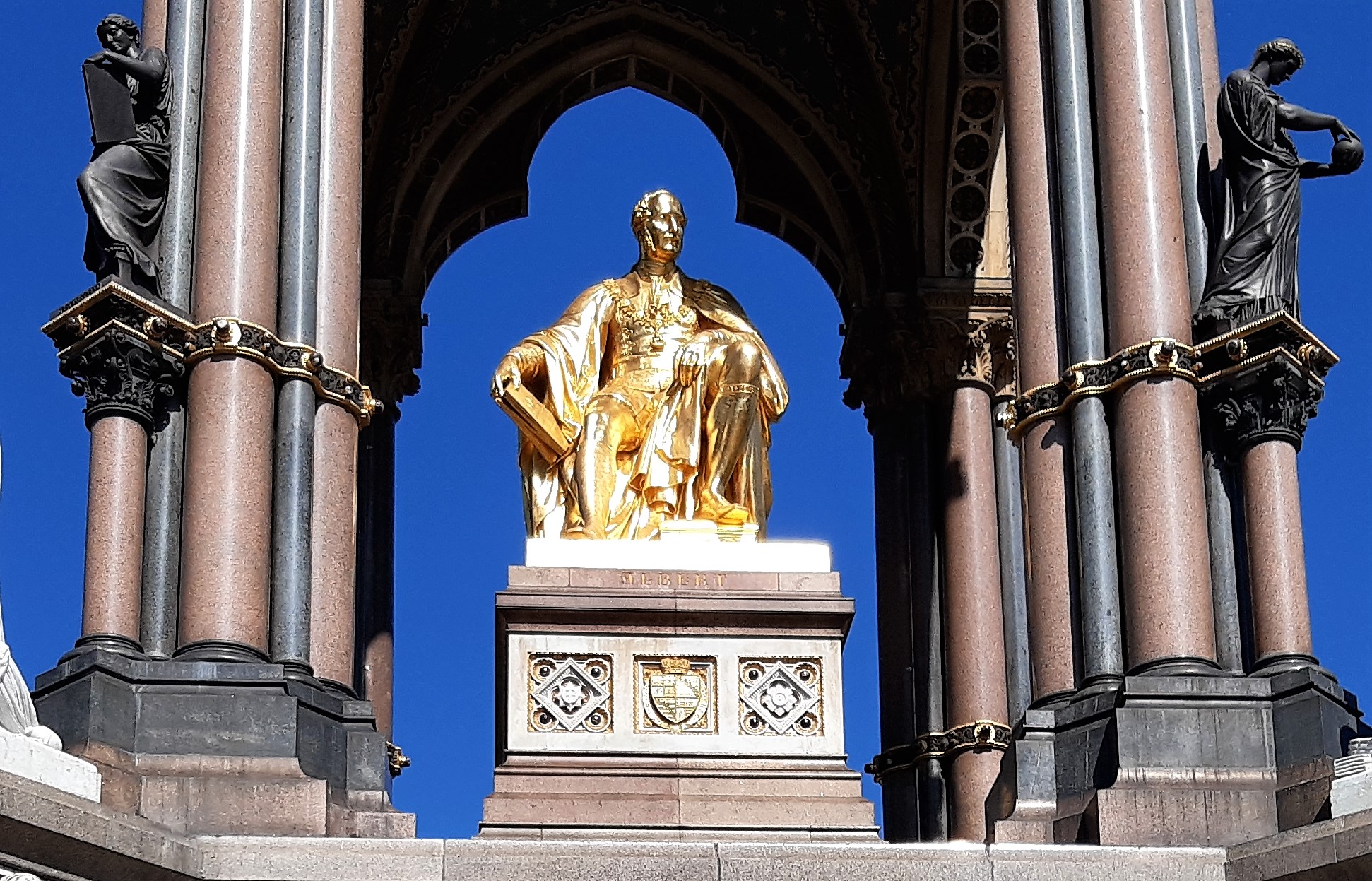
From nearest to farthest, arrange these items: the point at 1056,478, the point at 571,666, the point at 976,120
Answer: the point at 1056,478, the point at 571,666, the point at 976,120

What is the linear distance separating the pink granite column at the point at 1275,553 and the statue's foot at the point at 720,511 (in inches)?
191

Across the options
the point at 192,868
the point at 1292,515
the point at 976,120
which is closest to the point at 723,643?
the point at 1292,515

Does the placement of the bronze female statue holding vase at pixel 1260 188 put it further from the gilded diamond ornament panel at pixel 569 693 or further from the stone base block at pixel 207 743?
the stone base block at pixel 207 743

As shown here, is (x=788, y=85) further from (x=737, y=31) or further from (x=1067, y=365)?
(x=1067, y=365)

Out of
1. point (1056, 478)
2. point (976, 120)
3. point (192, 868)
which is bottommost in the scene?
point (192, 868)

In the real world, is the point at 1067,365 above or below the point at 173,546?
above

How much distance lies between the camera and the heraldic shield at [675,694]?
21.5m

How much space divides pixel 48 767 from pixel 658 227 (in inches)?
365

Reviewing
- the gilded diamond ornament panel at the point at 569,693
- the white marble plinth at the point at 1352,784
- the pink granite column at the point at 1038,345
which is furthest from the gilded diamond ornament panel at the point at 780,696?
the white marble plinth at the point at 1352,784

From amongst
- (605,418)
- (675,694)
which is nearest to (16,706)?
(675,694)

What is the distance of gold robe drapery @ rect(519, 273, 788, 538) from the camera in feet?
77.0

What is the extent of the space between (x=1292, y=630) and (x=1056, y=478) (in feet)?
6.11

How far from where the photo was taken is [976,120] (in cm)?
2756

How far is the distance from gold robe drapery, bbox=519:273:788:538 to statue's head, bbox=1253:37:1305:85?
5083 mm
